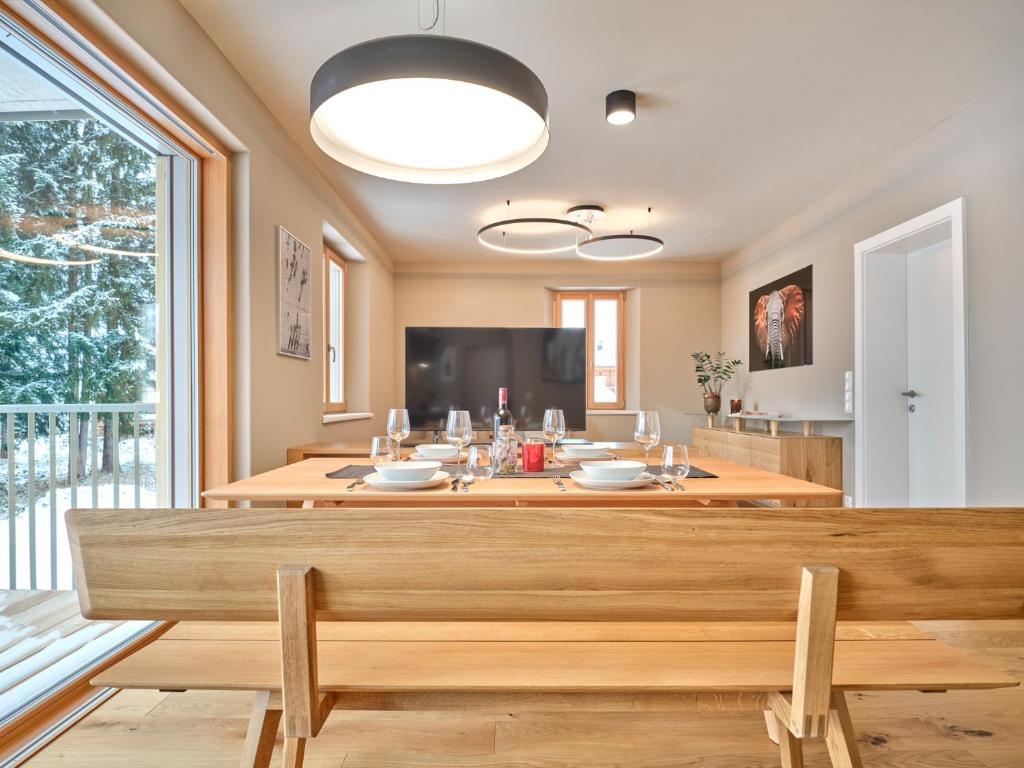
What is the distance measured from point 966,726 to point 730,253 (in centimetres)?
482

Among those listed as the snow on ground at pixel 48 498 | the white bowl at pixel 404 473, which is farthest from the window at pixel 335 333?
the white bowl at pixel 404 473

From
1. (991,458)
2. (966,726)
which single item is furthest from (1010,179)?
(966,726)

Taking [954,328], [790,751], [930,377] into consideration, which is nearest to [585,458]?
[790,751]

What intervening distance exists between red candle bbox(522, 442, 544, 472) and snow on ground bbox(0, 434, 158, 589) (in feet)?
4.98

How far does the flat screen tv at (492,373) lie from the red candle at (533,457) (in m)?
2.81

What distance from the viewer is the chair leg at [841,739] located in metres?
1.08

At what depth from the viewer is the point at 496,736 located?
146cm

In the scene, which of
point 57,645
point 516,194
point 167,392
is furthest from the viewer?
point 516,194

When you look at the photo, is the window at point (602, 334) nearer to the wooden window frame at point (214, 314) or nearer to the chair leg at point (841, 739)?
the wooden window frame at point (214, 314)

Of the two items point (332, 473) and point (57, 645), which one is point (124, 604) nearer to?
point (332, 473)

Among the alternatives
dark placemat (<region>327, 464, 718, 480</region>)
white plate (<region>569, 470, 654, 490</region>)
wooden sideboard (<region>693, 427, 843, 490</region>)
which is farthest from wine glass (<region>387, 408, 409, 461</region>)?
wooden sideboard (<region>693, 427, 843, 490</region>)

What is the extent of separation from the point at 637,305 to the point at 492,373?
2.06 meters

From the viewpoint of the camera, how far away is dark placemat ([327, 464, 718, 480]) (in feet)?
6.15

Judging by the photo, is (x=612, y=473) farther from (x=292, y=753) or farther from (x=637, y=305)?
(x=637, y=305)
